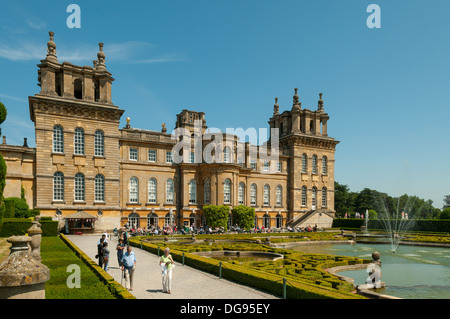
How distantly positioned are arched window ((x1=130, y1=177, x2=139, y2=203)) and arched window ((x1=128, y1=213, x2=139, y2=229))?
5.61ft

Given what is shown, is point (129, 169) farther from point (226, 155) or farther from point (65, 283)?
point (65, 283)

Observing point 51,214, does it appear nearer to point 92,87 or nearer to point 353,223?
point 92,87

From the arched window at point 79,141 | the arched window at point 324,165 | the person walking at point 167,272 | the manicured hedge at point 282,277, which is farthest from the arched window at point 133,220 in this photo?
the arched window at point 324,165

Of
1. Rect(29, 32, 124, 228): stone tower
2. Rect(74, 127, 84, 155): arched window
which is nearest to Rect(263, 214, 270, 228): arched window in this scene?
Rect(29, 32, 124, 228): stone tower

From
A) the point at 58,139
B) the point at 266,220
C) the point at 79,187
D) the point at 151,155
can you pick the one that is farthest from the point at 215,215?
the point at 58,139

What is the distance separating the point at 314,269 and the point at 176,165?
101 feet

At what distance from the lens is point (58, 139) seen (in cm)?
3584

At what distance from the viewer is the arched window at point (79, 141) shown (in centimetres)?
3678

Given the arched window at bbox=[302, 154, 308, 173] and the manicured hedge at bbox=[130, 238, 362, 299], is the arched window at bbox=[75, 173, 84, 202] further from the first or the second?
the arched window at bbox=[302, 154, 308, 173]

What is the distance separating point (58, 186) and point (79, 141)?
537cm

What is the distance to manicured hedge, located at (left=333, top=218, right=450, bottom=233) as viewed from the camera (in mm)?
44969
